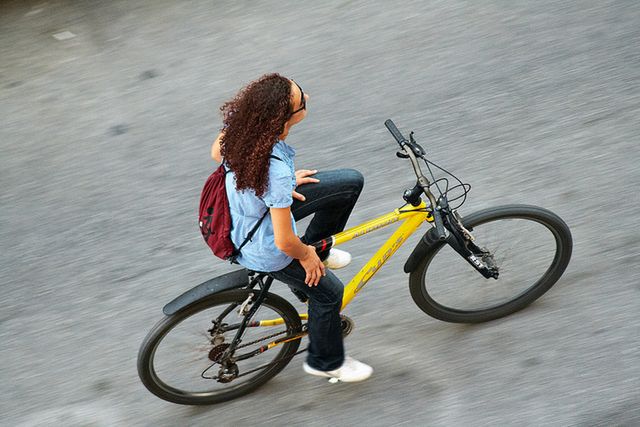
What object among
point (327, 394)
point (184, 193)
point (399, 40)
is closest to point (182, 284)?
point (184, 193)

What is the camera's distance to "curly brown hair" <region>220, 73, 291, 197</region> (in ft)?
10.4

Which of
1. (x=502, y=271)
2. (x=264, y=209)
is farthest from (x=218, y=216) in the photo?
(x=502, y=271)

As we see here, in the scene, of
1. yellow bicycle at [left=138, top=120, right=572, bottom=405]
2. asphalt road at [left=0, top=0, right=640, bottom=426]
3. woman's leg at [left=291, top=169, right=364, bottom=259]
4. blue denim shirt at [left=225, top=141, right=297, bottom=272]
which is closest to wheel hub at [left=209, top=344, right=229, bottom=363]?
yellow bicycle at [left=138, top=120, right=572, bottom=405]

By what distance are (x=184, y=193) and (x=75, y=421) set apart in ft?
5.55

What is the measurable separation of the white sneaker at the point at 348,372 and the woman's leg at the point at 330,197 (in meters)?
0.78

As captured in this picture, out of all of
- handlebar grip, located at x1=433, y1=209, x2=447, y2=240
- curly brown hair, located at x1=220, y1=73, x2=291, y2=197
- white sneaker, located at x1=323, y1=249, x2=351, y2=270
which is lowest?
white sneaker, located at x1=323, y1=249, x2=351, y2=270

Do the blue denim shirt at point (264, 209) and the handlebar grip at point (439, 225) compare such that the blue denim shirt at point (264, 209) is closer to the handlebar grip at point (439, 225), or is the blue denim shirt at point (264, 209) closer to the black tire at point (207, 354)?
the black tire at point (207, 354)

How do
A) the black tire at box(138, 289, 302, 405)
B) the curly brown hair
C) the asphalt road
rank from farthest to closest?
the asphalt road < the black tire at box(138, 289, 302, 405) < the curly brown hair

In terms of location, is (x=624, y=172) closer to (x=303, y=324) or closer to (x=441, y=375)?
(x=441, y=375)

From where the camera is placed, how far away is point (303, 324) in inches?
165

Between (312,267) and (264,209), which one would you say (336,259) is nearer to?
(312,267)

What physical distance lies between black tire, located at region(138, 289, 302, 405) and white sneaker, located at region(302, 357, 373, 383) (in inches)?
7.5

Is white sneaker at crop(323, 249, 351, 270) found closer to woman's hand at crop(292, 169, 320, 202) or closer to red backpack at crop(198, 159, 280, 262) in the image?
woman's hand at crop(292, 169, 320, 202)

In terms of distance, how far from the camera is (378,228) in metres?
3.77
